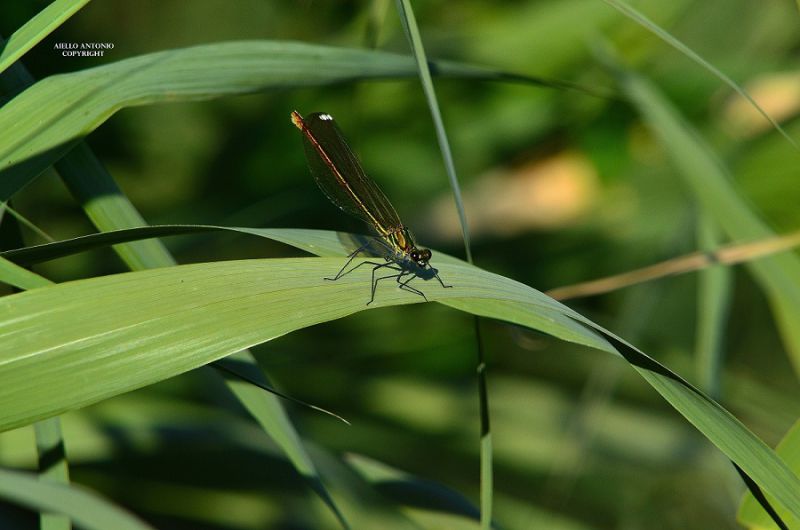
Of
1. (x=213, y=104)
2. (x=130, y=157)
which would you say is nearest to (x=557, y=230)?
(x=213, y=104)

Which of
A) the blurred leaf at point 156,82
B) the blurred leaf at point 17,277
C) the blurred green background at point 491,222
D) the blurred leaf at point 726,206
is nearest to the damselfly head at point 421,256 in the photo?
the blurred leaf at point 156,82

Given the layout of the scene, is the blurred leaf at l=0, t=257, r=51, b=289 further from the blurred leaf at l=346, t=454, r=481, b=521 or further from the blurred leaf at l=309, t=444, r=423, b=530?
the blurred leaf at l=309, t=444, r=423, b=530

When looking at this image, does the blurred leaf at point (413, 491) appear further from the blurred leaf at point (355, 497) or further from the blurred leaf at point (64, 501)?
the blurred leaf at point (64, 501)

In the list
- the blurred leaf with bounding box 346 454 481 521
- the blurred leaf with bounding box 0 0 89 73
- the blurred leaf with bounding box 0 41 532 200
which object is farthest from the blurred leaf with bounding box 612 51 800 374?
the blurred leaf with bounding box 0 0 89 73

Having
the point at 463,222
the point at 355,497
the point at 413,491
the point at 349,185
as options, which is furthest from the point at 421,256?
the point at 355,497

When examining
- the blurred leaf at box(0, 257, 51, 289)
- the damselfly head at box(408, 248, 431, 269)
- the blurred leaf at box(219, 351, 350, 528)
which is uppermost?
the damselfly head at box(408, 248, 431, 269)

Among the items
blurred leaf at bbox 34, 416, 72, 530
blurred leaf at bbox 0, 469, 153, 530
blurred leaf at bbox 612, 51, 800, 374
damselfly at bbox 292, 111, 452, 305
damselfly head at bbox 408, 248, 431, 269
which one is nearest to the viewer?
blurred leaf at bbox 0, 469, 153, 530
